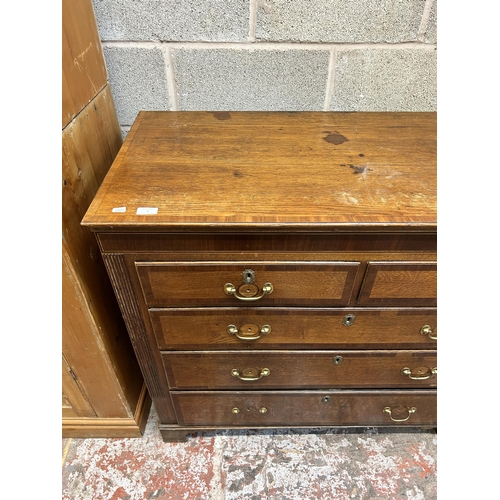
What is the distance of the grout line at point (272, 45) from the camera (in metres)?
1.09

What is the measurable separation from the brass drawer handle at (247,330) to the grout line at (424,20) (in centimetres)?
99

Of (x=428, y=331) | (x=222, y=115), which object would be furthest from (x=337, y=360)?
(x=222, y=115)

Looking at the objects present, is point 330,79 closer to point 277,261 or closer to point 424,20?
point 424,20

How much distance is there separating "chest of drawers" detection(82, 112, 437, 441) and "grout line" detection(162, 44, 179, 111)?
0.08 metres

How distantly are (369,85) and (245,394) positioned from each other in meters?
1.07

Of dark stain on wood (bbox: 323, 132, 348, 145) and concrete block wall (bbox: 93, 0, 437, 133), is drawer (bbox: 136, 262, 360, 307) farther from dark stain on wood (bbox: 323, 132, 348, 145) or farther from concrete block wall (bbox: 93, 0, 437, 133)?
concrete block wall (bbox: 93, 0, 437, 133)

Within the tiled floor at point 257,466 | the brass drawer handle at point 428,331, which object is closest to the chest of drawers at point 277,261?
the brass drawer handle at point 428,331

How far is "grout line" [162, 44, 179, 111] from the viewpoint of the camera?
3.62 ft

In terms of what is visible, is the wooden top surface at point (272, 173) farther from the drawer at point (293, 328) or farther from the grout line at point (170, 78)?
the drawer at point (293, 328)

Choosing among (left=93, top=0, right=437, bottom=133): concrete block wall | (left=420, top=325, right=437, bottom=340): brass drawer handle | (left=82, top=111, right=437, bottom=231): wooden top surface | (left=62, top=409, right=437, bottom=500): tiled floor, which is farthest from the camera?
(left=62, top=409, right=437, bottom=500): tiled floor

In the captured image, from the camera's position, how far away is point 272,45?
3.61 ft

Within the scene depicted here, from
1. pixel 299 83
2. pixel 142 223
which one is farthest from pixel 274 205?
pixel 299 83

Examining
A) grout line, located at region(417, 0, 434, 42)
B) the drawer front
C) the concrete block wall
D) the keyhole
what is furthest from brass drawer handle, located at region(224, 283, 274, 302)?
grout line, located at region(417, 0, 434, 42)

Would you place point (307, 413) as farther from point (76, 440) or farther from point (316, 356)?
point (76, 440)
